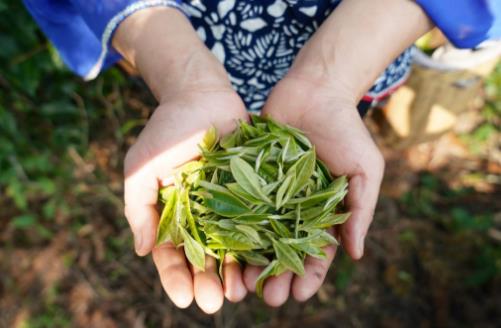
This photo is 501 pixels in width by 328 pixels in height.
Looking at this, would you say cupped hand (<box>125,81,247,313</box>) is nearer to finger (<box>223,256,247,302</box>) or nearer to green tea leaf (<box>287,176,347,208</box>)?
finger (<box>223,256,247,302</box>)

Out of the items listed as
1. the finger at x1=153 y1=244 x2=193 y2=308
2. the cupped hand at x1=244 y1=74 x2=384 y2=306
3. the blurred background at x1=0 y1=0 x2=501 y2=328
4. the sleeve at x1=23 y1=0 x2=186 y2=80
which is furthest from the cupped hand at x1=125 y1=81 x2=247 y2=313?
the blurred background at x1=0 y1=0 x2=501 y2=328

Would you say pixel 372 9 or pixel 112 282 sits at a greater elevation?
pixel 372 9

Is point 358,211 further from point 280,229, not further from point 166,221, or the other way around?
point 166,221

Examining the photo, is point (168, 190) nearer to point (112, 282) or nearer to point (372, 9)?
point (372, 9)

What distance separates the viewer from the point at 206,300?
3.62 ft

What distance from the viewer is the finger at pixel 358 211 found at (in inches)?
43.6

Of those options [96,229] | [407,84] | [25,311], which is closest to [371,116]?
[407,84]

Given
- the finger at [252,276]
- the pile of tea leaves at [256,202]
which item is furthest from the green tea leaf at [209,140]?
the finger at [252,276]

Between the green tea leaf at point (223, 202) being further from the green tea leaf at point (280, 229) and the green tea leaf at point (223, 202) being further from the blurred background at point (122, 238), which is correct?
the blurred background at point (122, 238)

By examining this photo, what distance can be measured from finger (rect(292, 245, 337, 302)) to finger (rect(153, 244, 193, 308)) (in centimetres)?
25

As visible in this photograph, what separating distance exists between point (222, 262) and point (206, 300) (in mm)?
98

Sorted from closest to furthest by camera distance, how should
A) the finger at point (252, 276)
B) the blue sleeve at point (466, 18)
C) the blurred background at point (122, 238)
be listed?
the blue sleeve at point (466, 18) → the finger at point (252, 276) → the blurred background at point (122, 238)

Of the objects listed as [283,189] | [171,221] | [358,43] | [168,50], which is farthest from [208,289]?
[358,43]

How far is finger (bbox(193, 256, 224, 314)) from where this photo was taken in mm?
1104
